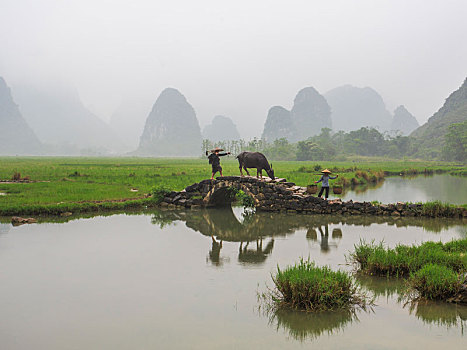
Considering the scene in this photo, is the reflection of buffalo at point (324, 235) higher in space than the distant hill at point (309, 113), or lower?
lower

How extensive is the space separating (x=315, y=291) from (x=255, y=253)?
10.0 feet

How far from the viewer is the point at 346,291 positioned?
501 centimetres

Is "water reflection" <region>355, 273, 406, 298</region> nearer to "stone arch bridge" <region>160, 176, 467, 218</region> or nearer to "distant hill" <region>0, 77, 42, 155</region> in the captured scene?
"stone arch bridge" <region>160, 176, 467, 218</region>

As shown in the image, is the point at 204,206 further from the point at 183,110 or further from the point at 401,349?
the point at 183,110

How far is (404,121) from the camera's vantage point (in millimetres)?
188875

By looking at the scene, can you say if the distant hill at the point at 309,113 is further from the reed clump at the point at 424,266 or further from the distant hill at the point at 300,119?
the reed clump at the point at 424,266

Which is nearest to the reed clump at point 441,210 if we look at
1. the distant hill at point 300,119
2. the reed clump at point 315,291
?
the reed clump at point 315,291

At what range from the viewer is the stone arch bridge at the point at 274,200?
11.7 metres

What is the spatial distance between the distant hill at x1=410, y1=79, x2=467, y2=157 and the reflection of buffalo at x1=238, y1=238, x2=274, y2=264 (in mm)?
61561

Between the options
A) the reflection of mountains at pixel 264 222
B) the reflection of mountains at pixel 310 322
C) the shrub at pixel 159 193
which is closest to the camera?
the reflection of mountains at pixel 310 322

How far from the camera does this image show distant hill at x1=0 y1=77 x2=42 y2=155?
14875 centimetres

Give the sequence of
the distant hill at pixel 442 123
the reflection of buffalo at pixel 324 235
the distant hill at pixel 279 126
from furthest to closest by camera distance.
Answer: the distant hill at pixel 279 126 → the distant hill at pixel 442 123 → the reflection of buffalo at pixel 324 235

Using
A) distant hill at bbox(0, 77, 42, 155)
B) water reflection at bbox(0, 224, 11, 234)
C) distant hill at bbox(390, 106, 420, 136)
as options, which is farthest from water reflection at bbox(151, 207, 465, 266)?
distant hill at bbox(390, 106, 420, 136)

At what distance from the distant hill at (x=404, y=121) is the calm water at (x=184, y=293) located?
640 ft
